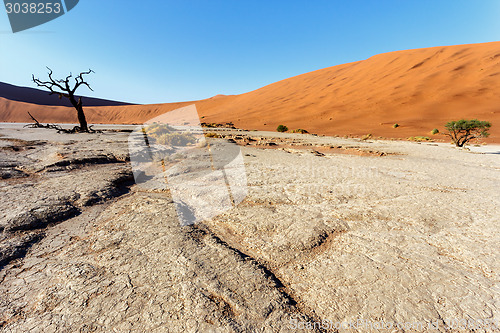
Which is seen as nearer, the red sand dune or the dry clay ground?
the dry clay ground

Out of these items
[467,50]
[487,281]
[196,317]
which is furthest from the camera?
[467,50]

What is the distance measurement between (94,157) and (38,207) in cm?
296

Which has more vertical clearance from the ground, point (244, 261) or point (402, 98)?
point (402, 98)

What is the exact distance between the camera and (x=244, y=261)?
1.71 meters

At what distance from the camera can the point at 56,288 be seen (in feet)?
4.54

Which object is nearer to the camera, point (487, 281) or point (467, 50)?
point (487, 281)

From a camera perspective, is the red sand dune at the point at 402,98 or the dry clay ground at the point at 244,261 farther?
the red sand dune at the point at 402,98

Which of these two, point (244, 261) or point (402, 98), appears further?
point (402, 98)

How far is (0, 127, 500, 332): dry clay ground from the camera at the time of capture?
1238mm

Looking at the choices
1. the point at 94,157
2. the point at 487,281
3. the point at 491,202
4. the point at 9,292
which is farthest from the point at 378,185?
the point at 94,157

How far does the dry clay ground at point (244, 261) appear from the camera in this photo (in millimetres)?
1238

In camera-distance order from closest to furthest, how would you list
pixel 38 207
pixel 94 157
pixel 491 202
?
pixel 38 207, pixel 491 202, pixel 94 157

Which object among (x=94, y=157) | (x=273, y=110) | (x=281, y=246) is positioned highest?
(x=273, y=110)

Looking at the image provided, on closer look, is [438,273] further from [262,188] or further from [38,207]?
[38,207]
